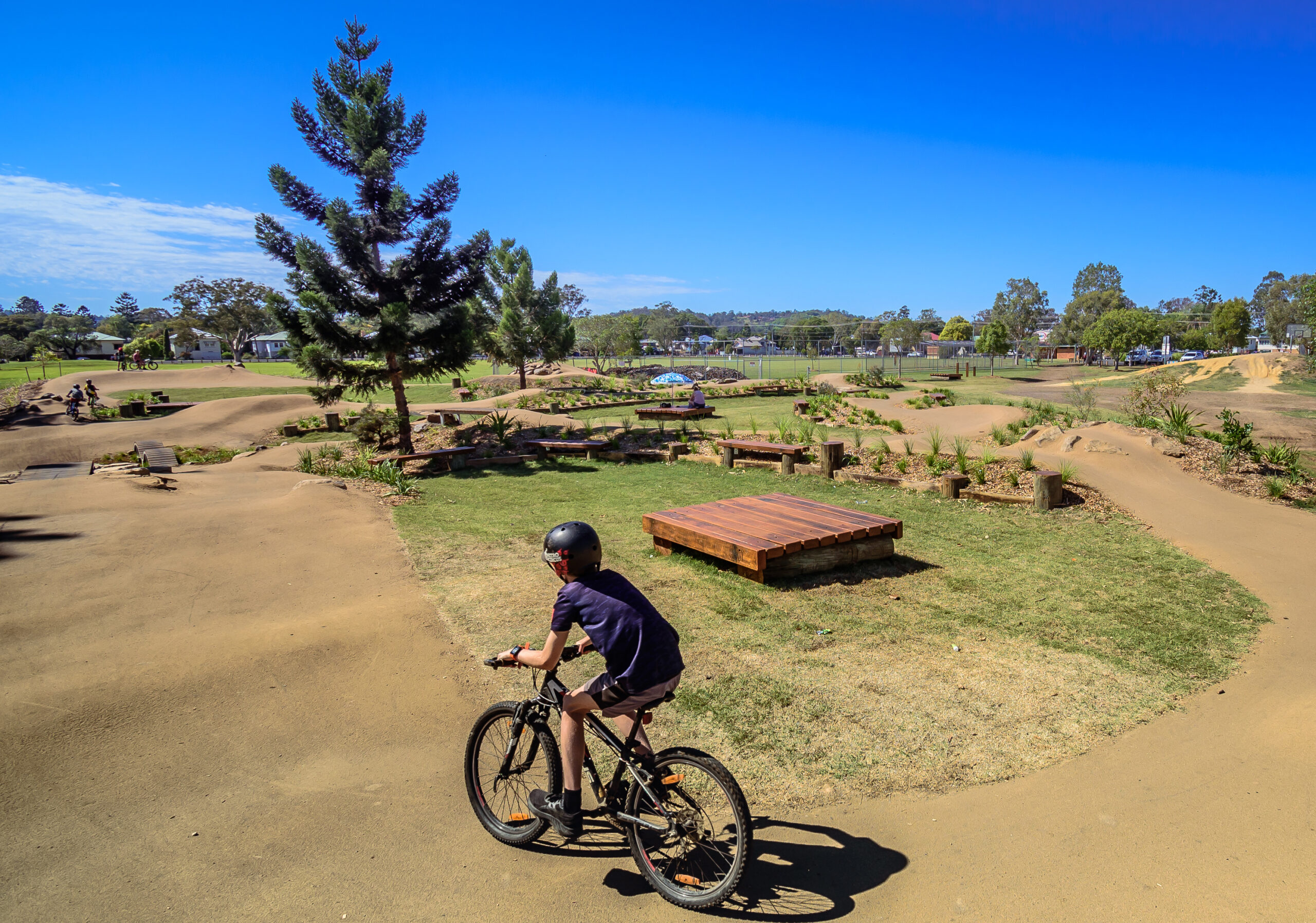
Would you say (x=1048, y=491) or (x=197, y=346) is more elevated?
(x=197, y=346)

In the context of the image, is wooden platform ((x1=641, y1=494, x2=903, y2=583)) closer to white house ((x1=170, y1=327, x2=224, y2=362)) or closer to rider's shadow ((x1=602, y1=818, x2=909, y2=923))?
rider's shadow ((x1=602, y1=818, x2=909, y2=923))

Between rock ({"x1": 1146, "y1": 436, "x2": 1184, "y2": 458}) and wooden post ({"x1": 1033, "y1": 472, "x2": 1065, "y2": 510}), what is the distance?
356 cm

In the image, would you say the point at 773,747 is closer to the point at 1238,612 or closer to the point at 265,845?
the point at 265,845

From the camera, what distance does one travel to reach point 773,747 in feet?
14.7

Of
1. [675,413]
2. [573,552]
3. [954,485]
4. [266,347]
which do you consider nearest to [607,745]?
[573,552]

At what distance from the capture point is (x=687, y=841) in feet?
10.5

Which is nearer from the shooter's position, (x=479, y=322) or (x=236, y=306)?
(x=479, y=322)

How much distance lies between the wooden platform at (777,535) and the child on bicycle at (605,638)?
4.00m

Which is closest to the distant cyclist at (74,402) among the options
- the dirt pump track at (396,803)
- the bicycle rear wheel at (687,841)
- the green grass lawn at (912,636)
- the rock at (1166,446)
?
the green grass lawn at (912,636)

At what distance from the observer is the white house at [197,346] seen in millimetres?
86938

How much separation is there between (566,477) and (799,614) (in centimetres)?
827

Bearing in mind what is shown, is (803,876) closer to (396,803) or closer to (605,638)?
(605,638)

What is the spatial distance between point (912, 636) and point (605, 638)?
3.94 m

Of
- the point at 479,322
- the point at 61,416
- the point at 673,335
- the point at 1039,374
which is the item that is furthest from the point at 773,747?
the point at 673,335
